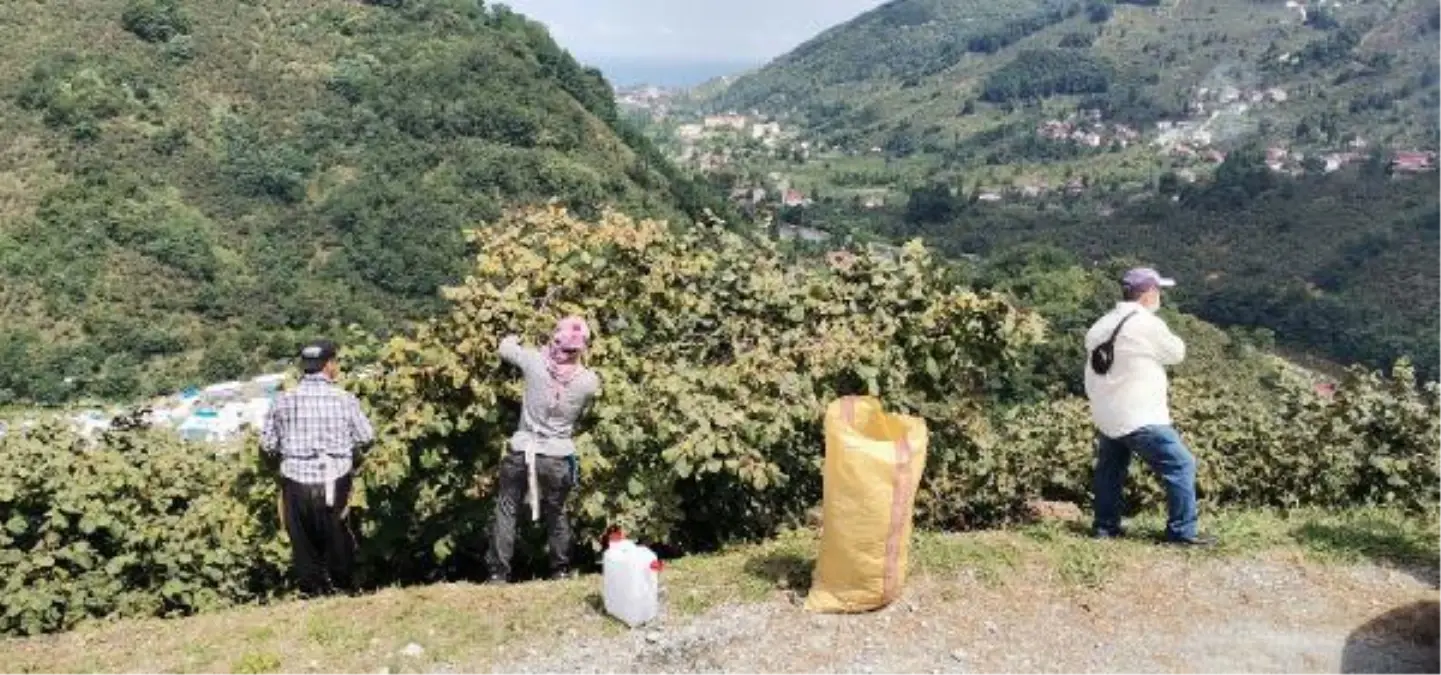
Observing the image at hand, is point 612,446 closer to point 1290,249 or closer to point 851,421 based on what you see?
point 851,421

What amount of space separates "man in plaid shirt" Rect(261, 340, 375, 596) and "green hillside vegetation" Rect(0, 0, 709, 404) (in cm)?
4164

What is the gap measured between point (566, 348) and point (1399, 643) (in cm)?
424

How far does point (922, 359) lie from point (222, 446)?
14.5 ft

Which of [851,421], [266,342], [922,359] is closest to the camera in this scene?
[851,421]

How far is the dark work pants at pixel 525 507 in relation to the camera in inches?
232

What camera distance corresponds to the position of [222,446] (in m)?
7.10

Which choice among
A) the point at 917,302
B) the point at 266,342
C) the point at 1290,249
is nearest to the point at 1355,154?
the point at 1290,249

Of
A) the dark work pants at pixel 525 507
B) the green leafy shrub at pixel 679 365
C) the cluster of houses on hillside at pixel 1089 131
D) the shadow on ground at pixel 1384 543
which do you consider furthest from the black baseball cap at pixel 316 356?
the cluster of houses on hillside at pixel 1089 131

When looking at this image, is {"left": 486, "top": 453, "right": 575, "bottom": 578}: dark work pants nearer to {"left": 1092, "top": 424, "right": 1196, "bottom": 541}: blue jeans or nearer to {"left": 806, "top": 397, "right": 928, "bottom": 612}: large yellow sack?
{"left": 806, "top": 397, "right": 928, "bottom": 612}: large yellow sack

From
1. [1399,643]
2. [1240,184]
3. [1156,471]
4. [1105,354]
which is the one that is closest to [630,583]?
[1105,354]

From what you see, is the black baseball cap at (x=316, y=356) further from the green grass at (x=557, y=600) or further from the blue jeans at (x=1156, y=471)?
the blue jeans at (x=1156, y=471)

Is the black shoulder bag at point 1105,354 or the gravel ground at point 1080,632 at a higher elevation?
the black shoulder bag at point 1105,354

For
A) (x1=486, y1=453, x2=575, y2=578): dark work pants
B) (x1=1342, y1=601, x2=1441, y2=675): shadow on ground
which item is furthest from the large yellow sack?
(x1=1342, y1=601, x2=1441, y2=675): shadow on ground

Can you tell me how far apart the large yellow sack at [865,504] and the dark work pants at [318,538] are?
2.59 meters
